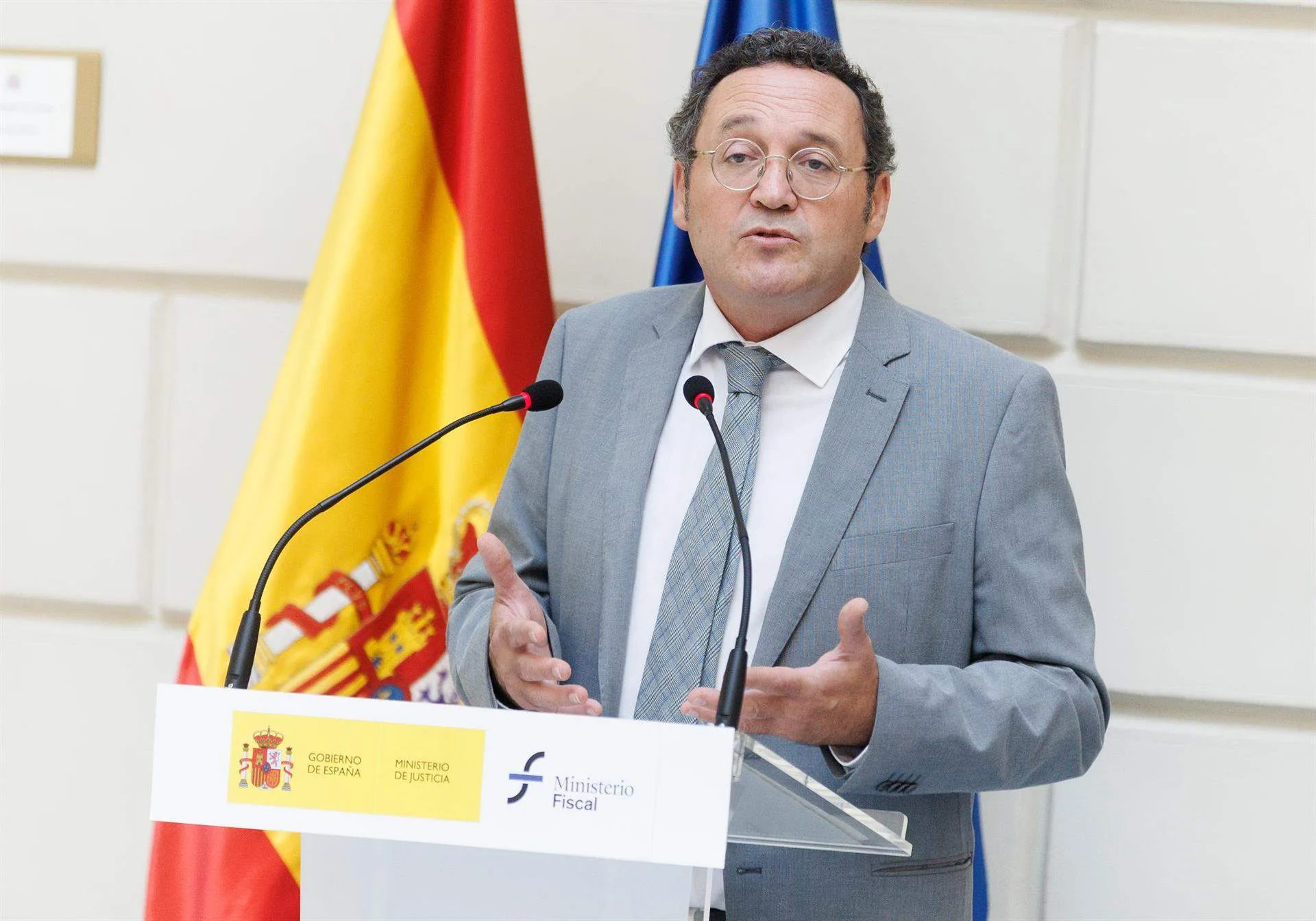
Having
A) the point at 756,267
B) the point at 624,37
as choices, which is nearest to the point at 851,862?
the point at 756,267

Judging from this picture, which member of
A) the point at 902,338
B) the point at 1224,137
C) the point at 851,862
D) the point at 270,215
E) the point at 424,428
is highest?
the point at 1224,137

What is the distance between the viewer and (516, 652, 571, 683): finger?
1354 millimetres

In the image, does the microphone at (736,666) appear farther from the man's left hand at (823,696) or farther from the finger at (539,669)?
the finger at (539,669)

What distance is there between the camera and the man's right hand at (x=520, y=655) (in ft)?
4.46

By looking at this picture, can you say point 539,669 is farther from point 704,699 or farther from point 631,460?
point 631,460

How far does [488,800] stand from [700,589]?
633 millimetres

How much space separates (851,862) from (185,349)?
1.81m

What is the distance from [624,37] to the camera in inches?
99.1

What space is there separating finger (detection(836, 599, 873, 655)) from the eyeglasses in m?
0.73

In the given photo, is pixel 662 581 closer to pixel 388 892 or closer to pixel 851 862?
pixel 851 862

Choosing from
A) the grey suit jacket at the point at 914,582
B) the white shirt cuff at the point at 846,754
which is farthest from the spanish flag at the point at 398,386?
the white shirt cuff at the point at 846,754

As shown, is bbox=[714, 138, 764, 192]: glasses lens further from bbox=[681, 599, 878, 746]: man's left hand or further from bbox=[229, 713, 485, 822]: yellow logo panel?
bbox=[229, 713, 485, 822]: yellow logo panel

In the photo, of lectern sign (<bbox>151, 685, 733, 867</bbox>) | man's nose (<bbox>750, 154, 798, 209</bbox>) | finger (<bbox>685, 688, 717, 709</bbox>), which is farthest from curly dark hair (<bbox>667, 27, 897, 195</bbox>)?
lectern sign (<bbox>151, 685, 733, 867</bbox>)

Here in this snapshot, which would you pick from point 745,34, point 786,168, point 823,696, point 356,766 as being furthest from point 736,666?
point 745,34
